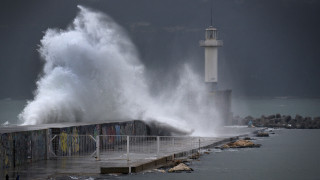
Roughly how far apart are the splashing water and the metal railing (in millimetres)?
5889

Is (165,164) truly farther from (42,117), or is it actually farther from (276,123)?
(276,123)

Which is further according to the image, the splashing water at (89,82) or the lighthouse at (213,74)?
the lighthouse at (213,74)

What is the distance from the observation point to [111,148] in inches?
1320

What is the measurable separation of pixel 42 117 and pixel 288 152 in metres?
13.8

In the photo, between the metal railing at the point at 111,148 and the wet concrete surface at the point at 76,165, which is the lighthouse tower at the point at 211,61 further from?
the wet concrete surface at the point at 76,165

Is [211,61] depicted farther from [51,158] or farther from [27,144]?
[27,144]

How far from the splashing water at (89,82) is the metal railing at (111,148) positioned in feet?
19.3

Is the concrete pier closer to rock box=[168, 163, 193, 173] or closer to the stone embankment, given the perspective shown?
rock box=[168, 163, 193, 173]

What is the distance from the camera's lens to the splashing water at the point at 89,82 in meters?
42.0

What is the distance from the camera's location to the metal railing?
29016mm

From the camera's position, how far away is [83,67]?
4728cm

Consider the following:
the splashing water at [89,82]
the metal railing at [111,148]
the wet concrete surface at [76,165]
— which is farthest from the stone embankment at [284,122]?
the wet concrete surface at [76,165]

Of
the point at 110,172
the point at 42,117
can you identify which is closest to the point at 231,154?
the point at 42,117

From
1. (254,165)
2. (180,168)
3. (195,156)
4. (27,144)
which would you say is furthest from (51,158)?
(254,165)
